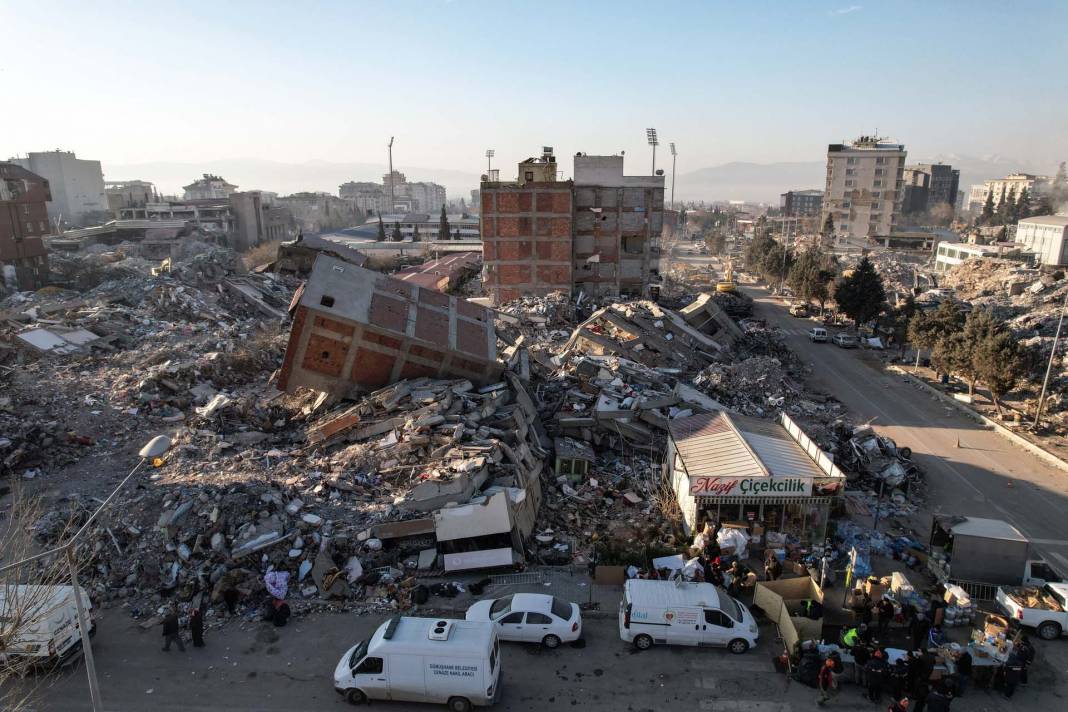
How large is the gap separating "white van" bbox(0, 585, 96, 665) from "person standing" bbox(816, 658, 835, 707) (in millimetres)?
12179

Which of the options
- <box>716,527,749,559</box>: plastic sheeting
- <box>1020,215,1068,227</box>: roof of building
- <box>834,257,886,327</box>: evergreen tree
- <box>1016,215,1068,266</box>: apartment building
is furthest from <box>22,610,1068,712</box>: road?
<box>1020,215,1068,227</box>: roof of building

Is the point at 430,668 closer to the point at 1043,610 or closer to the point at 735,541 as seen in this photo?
the point at 735,541

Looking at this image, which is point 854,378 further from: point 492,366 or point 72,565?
point 72,565

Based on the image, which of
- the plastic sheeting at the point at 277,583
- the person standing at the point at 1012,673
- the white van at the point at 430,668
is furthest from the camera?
the plastic sheeting at the point at 277,583

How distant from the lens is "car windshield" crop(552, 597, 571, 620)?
38.8 ft

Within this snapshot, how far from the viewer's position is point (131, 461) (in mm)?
18469

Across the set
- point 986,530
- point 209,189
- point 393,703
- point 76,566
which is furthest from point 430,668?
point 209,189

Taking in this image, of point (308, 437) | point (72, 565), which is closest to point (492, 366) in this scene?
point (308, 437)

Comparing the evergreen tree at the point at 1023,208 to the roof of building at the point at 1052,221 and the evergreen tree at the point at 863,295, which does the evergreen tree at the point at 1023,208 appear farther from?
the evergreen tree at the point at 863,295

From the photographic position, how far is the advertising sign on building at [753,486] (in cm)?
1466

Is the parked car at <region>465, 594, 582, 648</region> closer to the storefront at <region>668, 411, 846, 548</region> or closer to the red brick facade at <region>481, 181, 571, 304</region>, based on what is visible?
the storefront at <region>668, 411, 846, 548</region>

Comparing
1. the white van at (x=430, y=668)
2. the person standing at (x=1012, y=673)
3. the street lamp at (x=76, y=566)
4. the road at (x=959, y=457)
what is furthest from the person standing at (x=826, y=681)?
the street lamp at (x=76, y=566)

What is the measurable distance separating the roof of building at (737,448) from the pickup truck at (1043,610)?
4.29 meters

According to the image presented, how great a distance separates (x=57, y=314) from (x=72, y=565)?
3142cm
